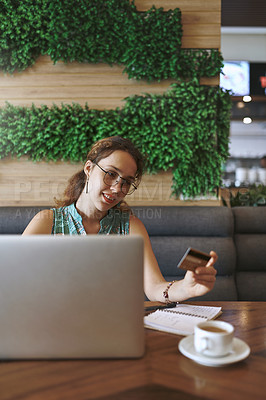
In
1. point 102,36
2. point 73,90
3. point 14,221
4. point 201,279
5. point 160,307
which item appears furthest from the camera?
point 73,90

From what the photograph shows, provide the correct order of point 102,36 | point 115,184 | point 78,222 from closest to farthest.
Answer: point 115,184 → point 78,222 → point 102,36

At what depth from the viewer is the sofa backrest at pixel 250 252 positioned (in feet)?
7.25

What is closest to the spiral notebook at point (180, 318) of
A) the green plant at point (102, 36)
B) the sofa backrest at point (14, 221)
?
the sofa backrest at point (14, 221)

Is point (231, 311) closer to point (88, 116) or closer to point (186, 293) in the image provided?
point (186, 293)

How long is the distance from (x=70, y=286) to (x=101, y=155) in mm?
913

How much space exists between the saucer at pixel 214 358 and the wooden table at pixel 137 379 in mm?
13

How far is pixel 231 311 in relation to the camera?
123 cm

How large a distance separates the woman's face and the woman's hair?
27mm

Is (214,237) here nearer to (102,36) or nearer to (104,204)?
(104,204)

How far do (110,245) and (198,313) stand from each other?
548mm

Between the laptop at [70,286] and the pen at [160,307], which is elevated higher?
the laptop at [70,286]

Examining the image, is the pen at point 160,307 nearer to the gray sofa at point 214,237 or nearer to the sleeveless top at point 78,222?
the sleeveless top at point 78,222

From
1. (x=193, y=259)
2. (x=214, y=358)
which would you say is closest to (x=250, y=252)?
(x=193, y=259)

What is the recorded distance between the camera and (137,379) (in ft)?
2.40
